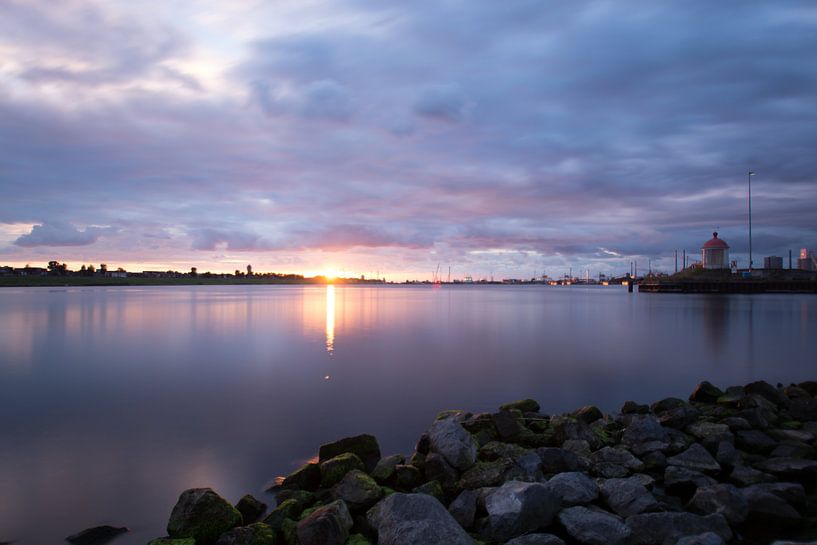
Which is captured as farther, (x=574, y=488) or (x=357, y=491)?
(x=357, y=491)

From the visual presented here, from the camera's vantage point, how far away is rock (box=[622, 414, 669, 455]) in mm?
9062

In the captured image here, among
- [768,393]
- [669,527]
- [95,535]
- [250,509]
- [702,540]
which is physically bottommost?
[95,535]

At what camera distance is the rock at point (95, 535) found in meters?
6.70

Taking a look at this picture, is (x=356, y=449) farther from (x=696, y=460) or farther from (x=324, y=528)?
(x=696, y=460)

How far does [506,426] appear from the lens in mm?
9812

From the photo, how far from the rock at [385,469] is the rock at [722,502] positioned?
444cm

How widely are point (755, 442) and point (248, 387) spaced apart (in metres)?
13.7

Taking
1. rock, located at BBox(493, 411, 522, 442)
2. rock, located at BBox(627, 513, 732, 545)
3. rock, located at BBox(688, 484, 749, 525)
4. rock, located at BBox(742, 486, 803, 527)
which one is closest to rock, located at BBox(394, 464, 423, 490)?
rock, located at BBox(493, 411, 522, 442)

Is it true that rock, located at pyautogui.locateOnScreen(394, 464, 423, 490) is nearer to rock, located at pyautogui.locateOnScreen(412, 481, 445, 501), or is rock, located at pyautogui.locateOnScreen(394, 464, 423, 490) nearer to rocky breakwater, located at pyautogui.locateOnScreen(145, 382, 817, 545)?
rocky breakwater, located at pyautogui.locateOnScreen(145, 382, 817, 545)

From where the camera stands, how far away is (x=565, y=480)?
716 cm

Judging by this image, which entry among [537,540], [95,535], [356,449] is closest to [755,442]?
[537,540]

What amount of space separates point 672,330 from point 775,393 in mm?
23696

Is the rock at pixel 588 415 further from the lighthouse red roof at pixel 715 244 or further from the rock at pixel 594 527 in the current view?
the lighthouse red roof at pixel 715 244

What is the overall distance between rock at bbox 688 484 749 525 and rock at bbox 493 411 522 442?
3291 mm
